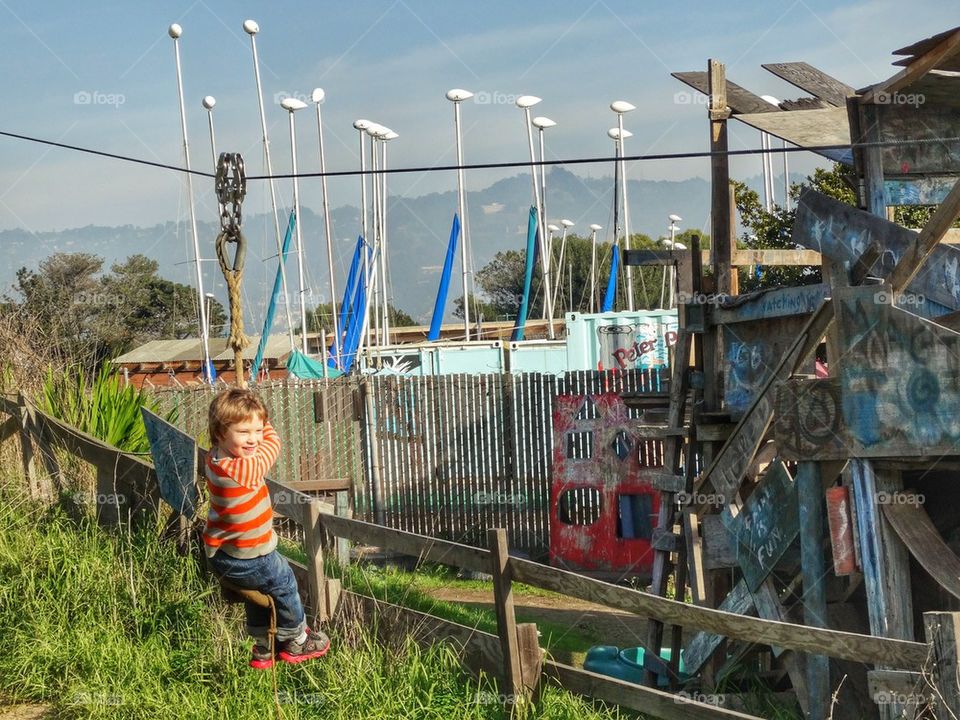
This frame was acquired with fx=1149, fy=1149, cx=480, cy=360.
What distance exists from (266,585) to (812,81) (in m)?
5.93

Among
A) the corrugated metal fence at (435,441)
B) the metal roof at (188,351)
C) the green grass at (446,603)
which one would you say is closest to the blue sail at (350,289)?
the metal roof at (188,351)

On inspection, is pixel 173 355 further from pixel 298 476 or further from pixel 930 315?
pixel 930 315

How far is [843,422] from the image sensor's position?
6199 millimetres

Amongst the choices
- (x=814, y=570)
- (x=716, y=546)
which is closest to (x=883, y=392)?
(x=814, y=570)

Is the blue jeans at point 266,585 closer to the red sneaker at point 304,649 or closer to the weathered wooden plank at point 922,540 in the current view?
the red sneaker at point 304,649

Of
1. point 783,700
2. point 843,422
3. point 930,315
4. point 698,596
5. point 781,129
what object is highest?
point 781,129

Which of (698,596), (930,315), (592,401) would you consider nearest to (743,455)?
(698,596)

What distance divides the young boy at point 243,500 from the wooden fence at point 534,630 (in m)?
1.00

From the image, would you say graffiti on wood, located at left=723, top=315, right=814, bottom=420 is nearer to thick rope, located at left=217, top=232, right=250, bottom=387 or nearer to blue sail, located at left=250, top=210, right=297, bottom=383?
thick rope, located at left=217, top=232, right=250, bottom=387

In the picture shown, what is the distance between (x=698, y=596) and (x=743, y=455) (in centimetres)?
118

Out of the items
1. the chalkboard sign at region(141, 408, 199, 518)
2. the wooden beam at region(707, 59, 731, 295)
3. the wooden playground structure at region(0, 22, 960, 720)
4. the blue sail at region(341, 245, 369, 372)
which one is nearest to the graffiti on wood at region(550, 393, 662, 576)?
the wooden playground structure at region(0, 22, 960, 720)

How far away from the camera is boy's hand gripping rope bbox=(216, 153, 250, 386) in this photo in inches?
223

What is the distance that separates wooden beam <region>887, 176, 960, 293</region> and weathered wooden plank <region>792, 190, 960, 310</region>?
0.48ft

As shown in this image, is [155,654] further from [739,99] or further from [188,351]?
[188,351]
